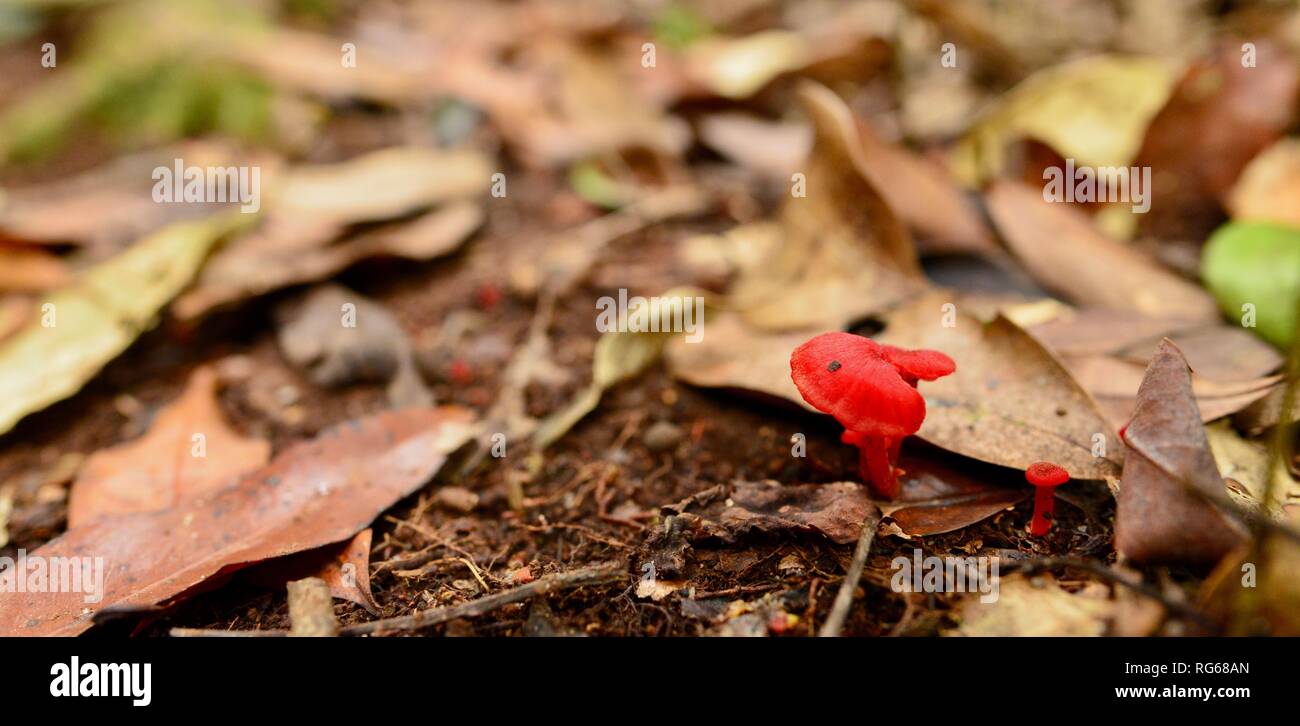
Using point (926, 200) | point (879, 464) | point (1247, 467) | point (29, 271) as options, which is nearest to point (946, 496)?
point (879, 464)

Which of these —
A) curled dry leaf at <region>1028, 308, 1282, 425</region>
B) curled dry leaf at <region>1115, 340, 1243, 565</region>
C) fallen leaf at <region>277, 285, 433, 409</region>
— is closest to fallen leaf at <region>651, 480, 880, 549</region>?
curled dry leaf at <region>1115, 340, 1243, 565</region>

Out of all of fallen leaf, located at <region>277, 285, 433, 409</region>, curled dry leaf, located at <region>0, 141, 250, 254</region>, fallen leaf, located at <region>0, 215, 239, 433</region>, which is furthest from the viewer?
curled dry leaf, located at <region>0, 141, 250, 254</region>

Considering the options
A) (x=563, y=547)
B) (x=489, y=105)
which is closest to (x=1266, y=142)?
(x=563, y=547)

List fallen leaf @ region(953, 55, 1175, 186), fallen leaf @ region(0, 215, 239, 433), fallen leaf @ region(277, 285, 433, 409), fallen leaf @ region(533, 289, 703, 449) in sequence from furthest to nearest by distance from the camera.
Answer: fallen leaf @ region(953, 55, 1175, 186) → fallen leaf @ region(277, 285, 433, 409) → fallen leaf @ region(0, 215, 239, 433) → fallen leaf @ region(533, 289, 703, 449)

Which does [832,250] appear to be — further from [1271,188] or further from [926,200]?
[1271,188]

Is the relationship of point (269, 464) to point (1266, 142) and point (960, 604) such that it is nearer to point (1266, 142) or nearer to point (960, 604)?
point (960, 604)

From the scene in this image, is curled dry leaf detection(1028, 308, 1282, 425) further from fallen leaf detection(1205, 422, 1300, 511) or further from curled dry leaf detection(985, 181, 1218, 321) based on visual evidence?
curled dry leaf detection(985, 181, 1218, 321)
